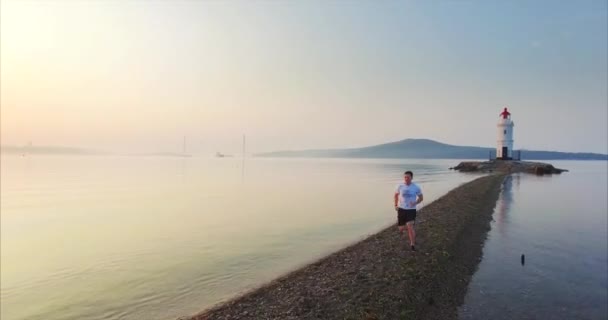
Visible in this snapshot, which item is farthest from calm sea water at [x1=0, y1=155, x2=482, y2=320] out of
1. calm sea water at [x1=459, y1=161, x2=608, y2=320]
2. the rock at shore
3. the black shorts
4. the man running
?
the rock at shore

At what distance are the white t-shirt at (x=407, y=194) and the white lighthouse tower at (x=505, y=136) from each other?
3450 inches

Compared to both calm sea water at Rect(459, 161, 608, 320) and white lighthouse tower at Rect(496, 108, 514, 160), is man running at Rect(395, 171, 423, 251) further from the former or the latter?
white lighthouse tower at Rect(496, 108, 514, 160)

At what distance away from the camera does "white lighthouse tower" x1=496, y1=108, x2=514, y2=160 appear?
90500mm

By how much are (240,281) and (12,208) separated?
3010 centimetres

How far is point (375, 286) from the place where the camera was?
1041 cm

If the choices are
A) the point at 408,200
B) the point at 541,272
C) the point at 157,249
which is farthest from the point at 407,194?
the point at 157,249

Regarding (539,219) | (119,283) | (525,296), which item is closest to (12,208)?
(119,283)

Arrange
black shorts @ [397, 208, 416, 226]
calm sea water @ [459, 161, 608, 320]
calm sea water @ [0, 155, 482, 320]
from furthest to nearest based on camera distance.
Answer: black shorts @ [397, 208, 416, 226] < calm sea water @ [0, 155, 482, 320] < calm sea water @ [459, 161, 608, 320]

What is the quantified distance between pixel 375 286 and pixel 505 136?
94321 millimetres

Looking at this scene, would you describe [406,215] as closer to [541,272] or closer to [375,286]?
[375,286]

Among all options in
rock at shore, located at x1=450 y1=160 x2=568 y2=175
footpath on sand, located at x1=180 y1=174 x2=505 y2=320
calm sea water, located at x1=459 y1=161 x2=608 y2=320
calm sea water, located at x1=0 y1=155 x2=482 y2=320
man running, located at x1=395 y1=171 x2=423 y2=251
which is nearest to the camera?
footpath on sand, located at x1=180 y1=174 x2=505 y2=320

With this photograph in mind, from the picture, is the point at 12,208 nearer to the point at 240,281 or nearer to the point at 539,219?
the point at 240,281

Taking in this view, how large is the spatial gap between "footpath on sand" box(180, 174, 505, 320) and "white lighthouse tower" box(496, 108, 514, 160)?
84565 millimetres

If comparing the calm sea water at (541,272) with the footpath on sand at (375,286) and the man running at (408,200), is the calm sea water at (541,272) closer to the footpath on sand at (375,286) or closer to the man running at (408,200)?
the footpath on sand at (375,286)
